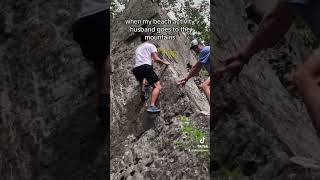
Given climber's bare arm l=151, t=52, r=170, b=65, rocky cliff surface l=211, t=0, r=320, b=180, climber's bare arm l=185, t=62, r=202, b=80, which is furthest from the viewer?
climber's bare arm l=151, t=52, r=170, b=65

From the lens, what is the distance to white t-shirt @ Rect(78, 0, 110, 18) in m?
4.07

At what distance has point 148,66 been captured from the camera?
15.6ft

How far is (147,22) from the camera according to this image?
4828 millimetres

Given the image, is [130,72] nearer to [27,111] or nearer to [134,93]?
[134,93]

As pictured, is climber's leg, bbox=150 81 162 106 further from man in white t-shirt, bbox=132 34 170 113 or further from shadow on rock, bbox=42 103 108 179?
shadow on rock, bbox=42 103 108 179

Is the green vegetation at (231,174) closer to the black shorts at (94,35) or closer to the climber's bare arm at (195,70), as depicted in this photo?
the climber's bare arm at (195,70)

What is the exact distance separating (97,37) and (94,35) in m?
0.05

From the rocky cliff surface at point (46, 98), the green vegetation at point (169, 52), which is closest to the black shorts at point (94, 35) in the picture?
the rocky cliff surface at point (46, 98)

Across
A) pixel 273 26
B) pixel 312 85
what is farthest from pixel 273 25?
pixel 312 85

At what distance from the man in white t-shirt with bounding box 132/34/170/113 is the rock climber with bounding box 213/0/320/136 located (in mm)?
2141

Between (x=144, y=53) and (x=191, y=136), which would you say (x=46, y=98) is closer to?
(x=144, y=53)

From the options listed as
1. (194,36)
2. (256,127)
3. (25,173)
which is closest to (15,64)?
(25,173)

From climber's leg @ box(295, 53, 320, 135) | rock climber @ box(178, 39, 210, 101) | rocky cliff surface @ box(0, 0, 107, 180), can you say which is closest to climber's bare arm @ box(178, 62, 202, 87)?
rock climber @ box(178, 39, 210, 101)

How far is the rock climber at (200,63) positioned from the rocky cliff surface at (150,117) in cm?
7
